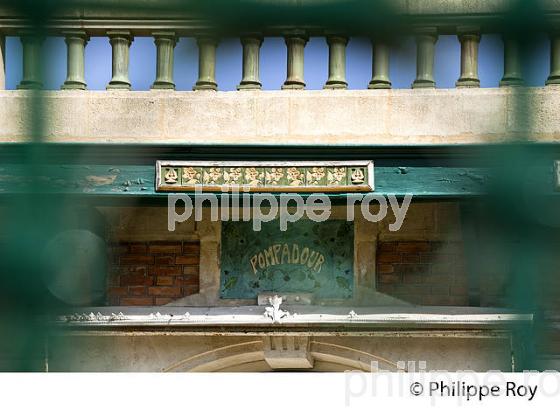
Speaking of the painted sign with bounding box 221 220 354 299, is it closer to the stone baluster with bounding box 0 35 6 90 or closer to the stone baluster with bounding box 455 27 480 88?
the stone baluster with bounding box 455 27 480 88

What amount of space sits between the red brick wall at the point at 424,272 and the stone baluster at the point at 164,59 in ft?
5.19

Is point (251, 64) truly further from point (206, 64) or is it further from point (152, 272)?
point (152, 272)

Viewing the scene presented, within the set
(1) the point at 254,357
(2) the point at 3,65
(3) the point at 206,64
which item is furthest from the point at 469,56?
(2) the point at 3,65

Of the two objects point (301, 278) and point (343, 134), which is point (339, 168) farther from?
point (301, 278)

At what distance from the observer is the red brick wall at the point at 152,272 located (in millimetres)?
7625

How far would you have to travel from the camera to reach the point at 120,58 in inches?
289

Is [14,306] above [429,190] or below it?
below

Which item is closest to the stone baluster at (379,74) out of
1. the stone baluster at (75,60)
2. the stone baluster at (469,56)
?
the stone baluster at (469,56)

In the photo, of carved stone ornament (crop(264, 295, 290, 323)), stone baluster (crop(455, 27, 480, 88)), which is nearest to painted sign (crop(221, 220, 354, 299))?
carved stone ornament (crop(264, 295, 290, 323))

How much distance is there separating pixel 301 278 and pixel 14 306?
11.5ft

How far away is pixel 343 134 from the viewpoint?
7309mm

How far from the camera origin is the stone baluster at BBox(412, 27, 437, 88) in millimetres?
6738

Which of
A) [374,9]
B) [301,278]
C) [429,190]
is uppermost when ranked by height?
[374,9]

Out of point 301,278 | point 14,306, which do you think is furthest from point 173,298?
point 14,306
